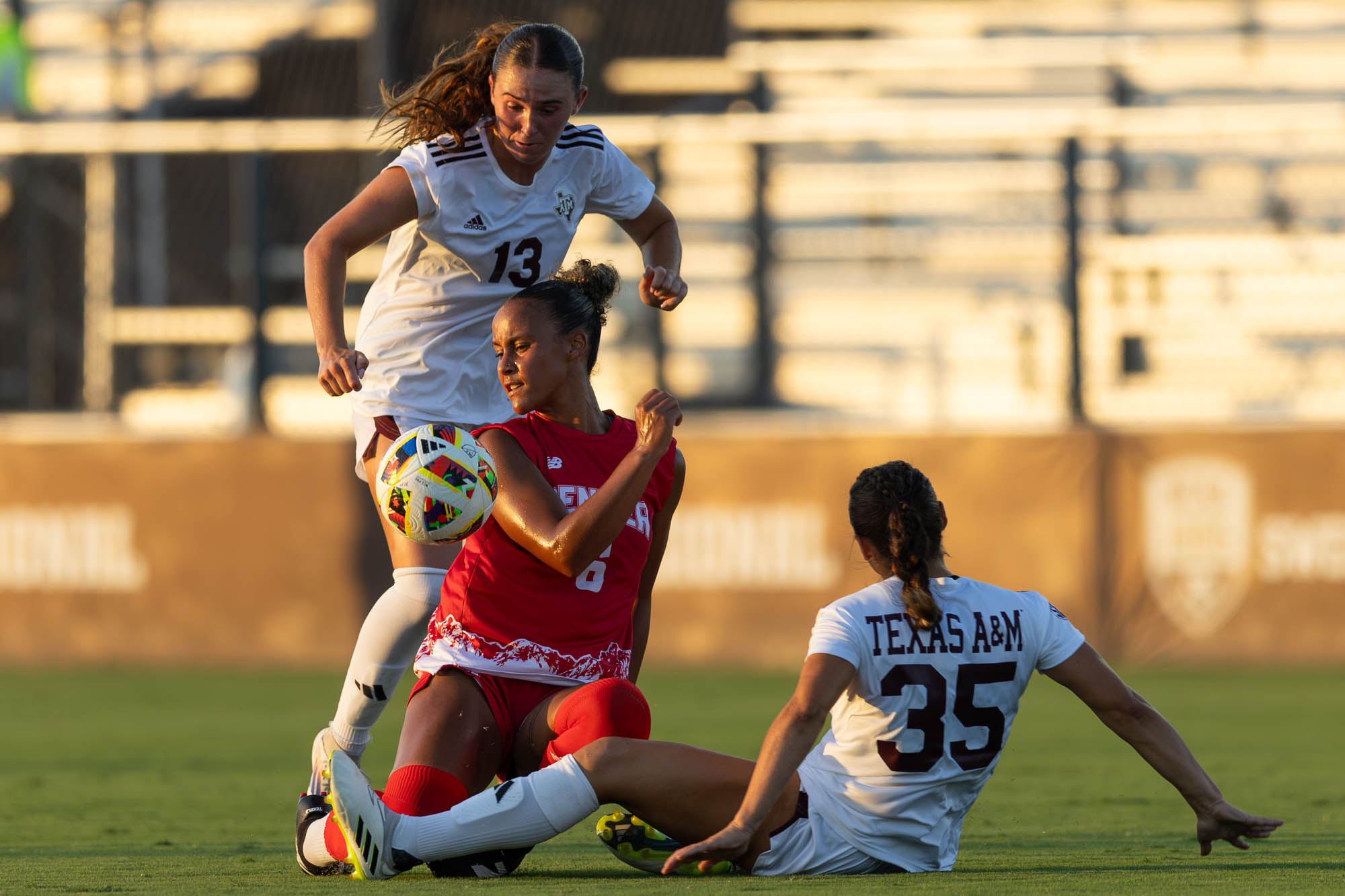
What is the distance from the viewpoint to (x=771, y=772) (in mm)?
3559

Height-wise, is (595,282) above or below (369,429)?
above

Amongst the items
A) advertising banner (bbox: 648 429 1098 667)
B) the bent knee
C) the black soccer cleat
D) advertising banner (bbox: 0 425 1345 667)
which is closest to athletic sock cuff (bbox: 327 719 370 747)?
the black soccer cleat

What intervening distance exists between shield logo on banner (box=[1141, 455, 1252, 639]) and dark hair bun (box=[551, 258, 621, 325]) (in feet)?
19.5

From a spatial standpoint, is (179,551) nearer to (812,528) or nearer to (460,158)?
(812,528)

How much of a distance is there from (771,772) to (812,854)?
14.8 inches

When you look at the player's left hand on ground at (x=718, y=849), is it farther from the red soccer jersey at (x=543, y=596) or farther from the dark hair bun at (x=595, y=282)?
the dark hair bun at (x=595, y=282)

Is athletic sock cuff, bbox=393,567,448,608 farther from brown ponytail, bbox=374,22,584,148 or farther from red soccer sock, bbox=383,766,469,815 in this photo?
brown ponytail, bbox=374,22,584,148

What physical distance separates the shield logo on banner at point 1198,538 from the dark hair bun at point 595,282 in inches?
234

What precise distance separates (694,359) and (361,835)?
791cm

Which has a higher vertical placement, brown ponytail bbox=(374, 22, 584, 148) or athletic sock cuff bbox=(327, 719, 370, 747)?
brown ponytail bbox=(374, 22, 584, 148)

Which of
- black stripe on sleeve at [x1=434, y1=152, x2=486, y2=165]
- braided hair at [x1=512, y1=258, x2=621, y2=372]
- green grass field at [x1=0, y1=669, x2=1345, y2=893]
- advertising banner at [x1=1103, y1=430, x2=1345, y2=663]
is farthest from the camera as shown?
advertising banner at [x1=1103, y1=430, x2=1345, y2=663]

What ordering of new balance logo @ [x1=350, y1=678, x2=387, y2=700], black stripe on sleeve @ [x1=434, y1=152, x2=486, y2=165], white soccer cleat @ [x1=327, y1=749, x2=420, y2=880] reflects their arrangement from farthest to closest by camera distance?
1. black stripe on sleeve @ [x1=434, y1=152, x2=486, y2=165]
2. new balance logo @ [x1=350, y1=678, x2=387, y2=700]
3. white soccer cleat @ [x1=327, y1=749, x2=420, y2=880]

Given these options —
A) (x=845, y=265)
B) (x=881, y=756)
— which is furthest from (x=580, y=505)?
(x=845, y=265)

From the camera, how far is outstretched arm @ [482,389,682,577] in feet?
12.7
